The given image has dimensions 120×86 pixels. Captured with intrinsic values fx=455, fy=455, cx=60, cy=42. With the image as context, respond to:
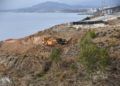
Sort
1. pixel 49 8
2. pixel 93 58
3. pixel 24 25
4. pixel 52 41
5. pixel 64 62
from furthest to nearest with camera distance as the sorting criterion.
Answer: pixel 49 8, pixel 24 25, pixel 52 41, pixel 64 62, pixel 93 58

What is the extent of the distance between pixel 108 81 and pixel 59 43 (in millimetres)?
3049

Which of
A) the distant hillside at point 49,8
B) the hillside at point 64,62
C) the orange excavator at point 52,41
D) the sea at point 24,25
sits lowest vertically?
the distant hillside at point 49,8

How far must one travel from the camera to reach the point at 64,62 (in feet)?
36.6

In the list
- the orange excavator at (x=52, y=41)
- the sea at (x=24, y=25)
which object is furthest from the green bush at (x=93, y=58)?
the sea at (x=24, y=25)

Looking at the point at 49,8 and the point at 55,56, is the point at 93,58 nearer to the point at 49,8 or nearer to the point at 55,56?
the point at 55,56

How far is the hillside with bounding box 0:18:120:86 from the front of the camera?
33.8 ft

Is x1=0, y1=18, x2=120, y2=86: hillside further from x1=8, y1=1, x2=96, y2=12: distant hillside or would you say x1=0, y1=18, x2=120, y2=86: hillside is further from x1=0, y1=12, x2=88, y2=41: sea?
x1=8, y1=1, x2=96, y2=12: distant hillside

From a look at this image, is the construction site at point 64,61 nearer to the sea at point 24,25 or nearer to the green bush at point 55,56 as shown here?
the green bush at point 55,56

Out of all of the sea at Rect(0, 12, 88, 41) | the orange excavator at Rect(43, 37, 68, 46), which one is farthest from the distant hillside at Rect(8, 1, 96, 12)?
the orange excavator at Rect(43, 37, 68, 46)

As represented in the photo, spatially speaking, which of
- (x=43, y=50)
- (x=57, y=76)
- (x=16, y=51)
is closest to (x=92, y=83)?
(x=57, y=76)

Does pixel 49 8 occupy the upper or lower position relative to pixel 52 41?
lower

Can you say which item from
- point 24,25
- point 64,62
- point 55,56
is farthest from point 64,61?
point 24,25

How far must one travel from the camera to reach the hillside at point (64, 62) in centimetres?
1031

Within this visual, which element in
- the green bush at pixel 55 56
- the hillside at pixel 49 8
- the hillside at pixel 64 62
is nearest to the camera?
the hillside at pixel 64 62
